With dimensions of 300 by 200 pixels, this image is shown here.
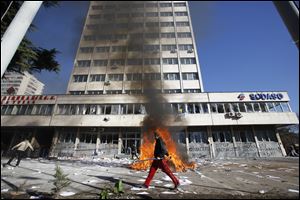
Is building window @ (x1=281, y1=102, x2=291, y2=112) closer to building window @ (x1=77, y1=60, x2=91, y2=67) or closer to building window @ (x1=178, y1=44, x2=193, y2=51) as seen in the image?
building window @ (x1=178, y1=44, x2=193, y2=51)

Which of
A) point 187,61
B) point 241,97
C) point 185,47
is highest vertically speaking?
point 185,47

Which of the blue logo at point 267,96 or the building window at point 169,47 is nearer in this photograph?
the blue logo at point 267,96

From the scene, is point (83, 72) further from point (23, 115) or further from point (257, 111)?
point (257, 111)

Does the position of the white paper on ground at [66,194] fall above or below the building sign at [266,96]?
below

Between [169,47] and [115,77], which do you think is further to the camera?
[169,47]

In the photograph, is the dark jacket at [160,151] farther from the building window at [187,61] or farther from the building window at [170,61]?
the building window at [187,61]

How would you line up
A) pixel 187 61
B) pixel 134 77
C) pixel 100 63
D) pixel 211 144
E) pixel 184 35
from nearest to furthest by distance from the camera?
pixel 211 144
pixel 134 77
pixel 187 61
pixel 100 63
pixel 184 35

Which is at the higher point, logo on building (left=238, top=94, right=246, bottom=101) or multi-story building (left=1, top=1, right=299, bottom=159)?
logo on building (left=238, top=94, right=246, bottom=101)

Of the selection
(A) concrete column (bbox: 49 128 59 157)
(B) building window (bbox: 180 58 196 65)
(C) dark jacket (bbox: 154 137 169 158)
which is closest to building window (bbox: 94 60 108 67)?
(B) building window (bbox: 180 58 196 65)

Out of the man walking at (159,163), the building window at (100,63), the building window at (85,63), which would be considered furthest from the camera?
the building window at (100,63)

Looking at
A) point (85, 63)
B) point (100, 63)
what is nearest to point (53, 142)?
point (85, 63)

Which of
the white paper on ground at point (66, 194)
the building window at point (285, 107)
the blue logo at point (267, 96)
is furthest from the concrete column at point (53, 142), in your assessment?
the building window at point (285, 107)

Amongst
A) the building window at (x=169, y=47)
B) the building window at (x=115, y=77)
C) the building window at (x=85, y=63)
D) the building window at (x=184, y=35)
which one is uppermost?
the building window at (x=184, y=35)

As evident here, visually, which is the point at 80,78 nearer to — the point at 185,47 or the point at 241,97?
the point at 185,47
